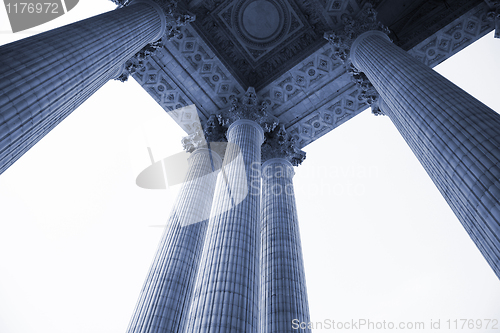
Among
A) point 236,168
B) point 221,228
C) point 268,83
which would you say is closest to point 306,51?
point 268,83

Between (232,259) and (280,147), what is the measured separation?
1071 cm

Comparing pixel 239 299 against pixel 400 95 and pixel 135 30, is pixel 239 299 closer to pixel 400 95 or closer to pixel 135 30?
pixel 400 95

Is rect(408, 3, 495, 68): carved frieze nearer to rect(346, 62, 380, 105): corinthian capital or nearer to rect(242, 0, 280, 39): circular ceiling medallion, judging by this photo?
rect(346, 62, 380, 105): corinthian capital

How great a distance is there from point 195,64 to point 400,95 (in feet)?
43.2

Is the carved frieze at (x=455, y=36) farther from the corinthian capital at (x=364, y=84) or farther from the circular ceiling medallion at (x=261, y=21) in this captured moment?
the circular ceiling medallion at (x=261, y=21)

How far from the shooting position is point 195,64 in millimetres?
20281

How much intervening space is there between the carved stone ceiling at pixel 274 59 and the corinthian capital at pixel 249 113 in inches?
75.7

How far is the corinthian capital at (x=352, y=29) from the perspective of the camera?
627 inches

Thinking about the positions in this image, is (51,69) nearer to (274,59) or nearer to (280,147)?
(280,147)

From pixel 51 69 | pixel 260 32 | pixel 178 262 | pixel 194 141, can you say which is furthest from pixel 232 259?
pixel 260 32

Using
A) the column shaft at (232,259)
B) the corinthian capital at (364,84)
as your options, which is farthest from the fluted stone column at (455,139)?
the column shaft at (232,259)

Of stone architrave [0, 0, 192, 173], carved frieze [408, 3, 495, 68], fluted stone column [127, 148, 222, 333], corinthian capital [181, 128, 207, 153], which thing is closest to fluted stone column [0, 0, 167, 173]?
stone architrave [0, 0, 192, 173]

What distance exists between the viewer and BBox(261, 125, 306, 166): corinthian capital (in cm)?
1980

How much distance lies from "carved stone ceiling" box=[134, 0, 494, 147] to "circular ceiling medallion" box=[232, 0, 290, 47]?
0.18ft
